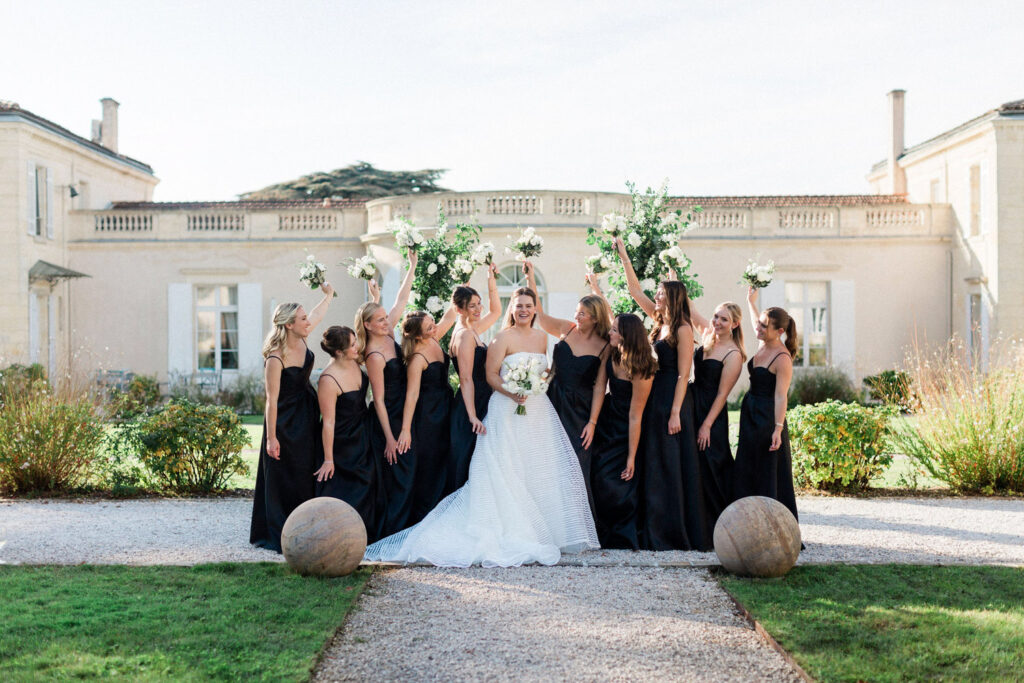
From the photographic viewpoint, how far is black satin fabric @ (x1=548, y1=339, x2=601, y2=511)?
6.60 meters

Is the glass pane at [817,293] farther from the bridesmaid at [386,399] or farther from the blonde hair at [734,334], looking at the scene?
the bridesmaid at [386,399]

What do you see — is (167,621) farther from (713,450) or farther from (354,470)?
(713,450)

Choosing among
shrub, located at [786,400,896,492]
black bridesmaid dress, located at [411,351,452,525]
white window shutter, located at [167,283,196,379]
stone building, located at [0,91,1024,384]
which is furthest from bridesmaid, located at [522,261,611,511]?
white window shutter, located at [167,283,196,379]

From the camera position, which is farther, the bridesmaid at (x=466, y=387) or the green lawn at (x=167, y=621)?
the bridesmaid at (x=466, y=387)

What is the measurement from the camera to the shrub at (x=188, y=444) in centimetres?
855

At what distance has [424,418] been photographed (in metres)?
6.74

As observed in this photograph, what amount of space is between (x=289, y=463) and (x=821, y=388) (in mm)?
14904

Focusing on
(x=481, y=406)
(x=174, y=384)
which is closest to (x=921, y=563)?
(x=481, y=406)

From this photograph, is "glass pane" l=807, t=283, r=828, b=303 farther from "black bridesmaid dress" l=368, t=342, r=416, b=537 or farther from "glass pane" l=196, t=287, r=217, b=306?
"black bridesmaid dress" l=368, t=342, r=416, b=537

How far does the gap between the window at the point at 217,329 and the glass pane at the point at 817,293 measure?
43.7ft

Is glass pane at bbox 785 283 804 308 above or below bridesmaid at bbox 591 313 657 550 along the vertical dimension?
above

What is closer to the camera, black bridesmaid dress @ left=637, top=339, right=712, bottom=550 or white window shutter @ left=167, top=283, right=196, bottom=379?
black bridesmaid dress @ left=637, top=339, right=712, bottom=550

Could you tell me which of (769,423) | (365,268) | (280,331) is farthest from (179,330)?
(769,423)

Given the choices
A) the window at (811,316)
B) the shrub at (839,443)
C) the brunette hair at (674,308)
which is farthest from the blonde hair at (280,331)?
the window at (811,316)
